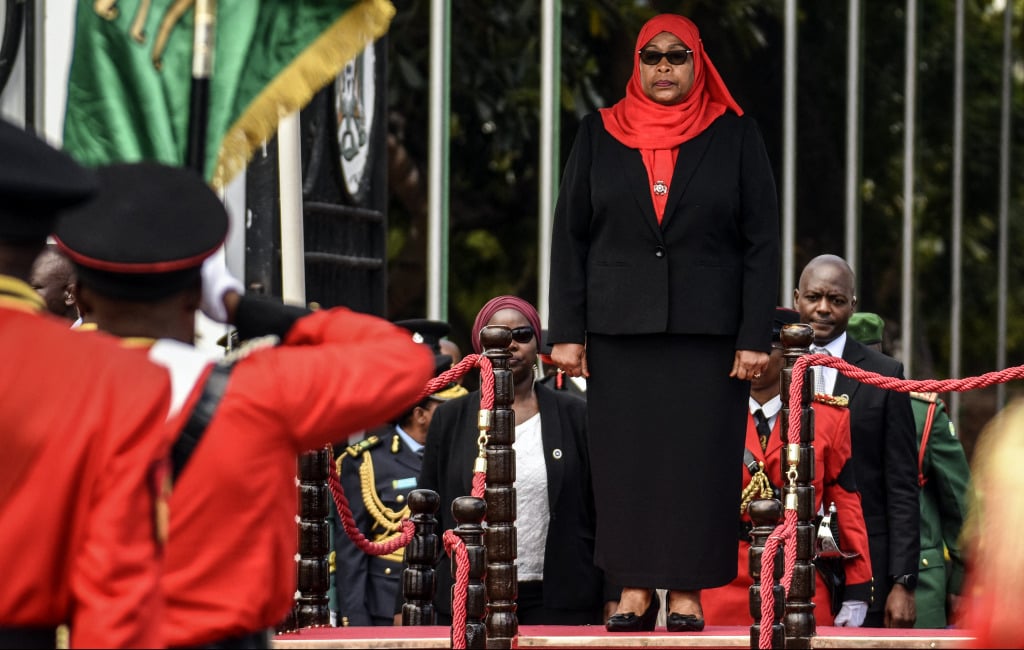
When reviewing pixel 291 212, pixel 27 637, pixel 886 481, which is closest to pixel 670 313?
pixel 886 481

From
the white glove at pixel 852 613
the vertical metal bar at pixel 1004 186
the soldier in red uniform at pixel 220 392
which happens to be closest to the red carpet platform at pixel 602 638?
the white glove at pixel 852 613

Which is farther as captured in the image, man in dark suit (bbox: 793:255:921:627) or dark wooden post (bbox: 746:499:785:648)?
man in dark suit (bbox: 793:255:921:627)

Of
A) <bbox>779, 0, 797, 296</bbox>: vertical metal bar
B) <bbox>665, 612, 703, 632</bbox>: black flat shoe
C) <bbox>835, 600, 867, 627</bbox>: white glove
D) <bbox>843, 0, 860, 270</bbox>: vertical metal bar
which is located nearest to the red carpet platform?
<bbox>665, 612, 703, 632</bbox>: black flat shoe

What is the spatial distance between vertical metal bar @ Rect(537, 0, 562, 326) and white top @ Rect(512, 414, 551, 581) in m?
4.70

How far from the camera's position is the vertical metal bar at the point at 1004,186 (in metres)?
15.9

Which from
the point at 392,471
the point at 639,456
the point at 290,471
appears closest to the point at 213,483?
the point at 290,471

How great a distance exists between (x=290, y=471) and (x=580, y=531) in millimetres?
3392

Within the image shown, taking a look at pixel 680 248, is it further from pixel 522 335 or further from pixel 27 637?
pixel 27 637

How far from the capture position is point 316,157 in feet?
30.4

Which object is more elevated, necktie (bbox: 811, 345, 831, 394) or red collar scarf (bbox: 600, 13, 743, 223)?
red collar scarf (bbox: 600, 13, 743, 223)

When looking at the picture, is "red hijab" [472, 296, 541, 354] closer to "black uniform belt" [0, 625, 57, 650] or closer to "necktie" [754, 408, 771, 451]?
"necktie" [754, 408, 771, 451]

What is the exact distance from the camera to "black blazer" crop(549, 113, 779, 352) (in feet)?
20.4

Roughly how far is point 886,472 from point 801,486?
3.43ft

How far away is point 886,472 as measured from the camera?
290 inches
